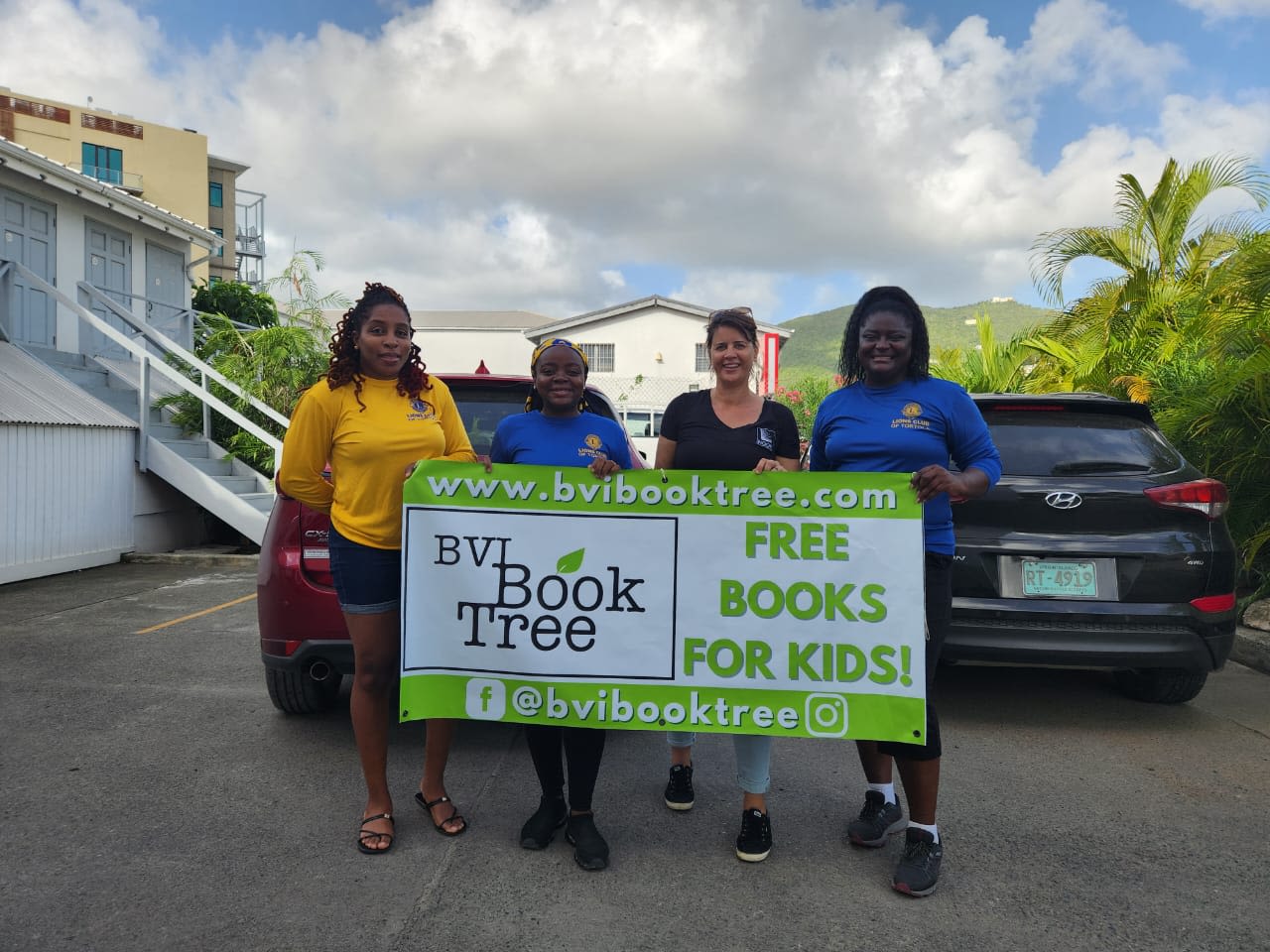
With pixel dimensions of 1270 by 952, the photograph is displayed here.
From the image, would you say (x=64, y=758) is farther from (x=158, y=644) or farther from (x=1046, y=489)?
(x=1046, y=489)

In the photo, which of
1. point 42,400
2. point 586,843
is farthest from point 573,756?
point 42,400

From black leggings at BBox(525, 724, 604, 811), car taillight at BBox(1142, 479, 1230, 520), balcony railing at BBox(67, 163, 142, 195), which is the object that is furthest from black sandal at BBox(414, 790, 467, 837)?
balcony railing at BBox(67, 163, 142, 195)

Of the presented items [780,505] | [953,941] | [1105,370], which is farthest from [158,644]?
[1105,370]

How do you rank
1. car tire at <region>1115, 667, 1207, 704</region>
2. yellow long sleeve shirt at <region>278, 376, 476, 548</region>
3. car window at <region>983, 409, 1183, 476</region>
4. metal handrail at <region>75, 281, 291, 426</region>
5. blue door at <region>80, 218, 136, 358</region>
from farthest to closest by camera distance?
1. blue door at <region>80, 218, 136, 358</region>
2. metal handrail at <region>75, 281, 291, 426</region>
3. car tire at <region>1115, 667, 1207, 704</region>
4. car window at <region>983, 409, 1183, 476</region>
5. yellow long sleeve shirt at <region>278, 376, 476, 548</region>

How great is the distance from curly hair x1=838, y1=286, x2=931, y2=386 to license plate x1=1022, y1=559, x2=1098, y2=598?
1.61 meters

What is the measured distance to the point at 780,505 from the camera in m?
2.98

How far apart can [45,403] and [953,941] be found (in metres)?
10.3

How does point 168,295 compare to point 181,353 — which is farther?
point 168,295

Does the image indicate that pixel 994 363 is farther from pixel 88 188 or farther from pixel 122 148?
pixel 122 148

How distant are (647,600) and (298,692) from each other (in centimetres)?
220

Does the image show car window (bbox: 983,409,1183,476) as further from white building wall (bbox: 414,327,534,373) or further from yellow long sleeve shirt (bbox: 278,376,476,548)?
white building wall (bbox: 414,327,534,373)

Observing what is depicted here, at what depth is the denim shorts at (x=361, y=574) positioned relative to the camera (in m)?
3.01

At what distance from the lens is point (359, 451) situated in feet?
9.76

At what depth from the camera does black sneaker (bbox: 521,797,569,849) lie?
3068 millimetres
